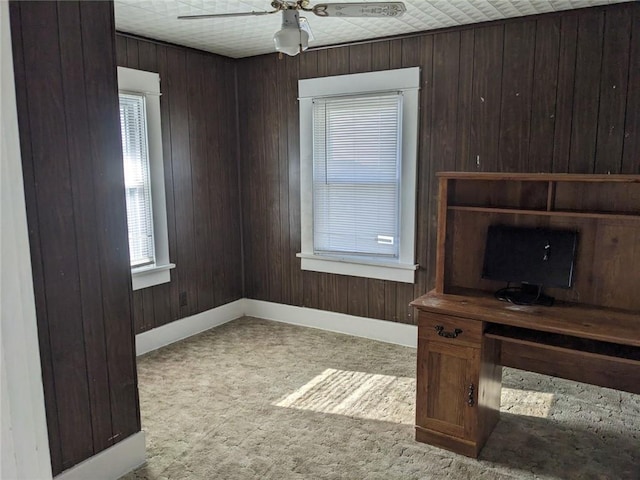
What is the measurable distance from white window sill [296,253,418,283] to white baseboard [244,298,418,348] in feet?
1.29

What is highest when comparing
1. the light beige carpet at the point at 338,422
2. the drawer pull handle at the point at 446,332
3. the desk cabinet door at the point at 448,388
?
the drawer pull handle at the point at 446,332

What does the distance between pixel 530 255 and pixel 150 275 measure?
2.84m

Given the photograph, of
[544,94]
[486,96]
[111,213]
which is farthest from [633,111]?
[111,213]

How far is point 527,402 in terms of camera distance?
122 inches

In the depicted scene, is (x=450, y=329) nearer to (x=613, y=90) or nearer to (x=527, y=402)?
(x=527, y=402)

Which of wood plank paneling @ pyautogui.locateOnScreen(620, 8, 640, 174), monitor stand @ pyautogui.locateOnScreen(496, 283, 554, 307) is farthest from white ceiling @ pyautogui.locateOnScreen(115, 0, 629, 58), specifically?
monitor stand @ pyautogui.locateOnScreen(496, 283, 554, 307)

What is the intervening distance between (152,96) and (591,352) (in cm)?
344

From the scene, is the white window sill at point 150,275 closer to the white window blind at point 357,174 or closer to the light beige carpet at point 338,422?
the light beige carpet at point 338,422

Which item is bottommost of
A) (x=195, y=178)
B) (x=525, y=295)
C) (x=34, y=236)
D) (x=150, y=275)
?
(x=150, y=275)

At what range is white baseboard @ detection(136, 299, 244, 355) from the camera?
3.97m

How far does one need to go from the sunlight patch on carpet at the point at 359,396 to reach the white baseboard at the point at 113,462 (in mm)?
901

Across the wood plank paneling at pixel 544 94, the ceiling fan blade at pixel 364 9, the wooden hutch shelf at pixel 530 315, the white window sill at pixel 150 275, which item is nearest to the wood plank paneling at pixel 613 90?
the wood plank paneling at pixel 544 94

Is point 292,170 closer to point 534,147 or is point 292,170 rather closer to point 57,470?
point 534,147

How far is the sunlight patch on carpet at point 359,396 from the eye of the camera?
9.82 feet
